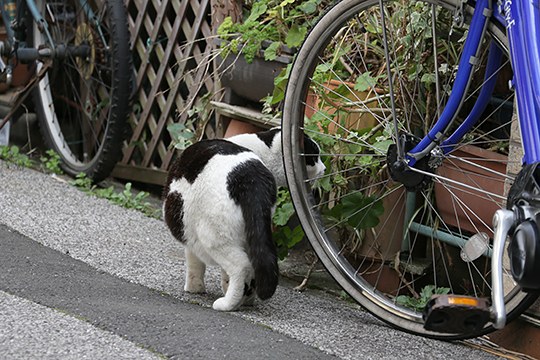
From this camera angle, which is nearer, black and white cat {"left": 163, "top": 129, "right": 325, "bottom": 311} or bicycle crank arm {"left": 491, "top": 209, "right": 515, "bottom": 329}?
bicycle crank arm {"left": 491, "top": 209, "right": 515, "bottom": 329}

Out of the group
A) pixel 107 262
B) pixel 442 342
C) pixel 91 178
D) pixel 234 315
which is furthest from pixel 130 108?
pixel 442 342

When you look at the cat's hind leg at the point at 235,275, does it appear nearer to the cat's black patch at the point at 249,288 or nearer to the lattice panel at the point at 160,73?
the cat's black patch at the point at 249,288

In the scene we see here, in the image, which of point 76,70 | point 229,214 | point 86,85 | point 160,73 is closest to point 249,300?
point 229,214

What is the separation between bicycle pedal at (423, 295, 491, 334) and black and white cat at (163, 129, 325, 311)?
798 millimetres

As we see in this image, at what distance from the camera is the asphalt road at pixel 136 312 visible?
10.3 ft

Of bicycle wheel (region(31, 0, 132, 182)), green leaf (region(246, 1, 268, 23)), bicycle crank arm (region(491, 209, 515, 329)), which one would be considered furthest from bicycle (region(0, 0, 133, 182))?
bicycle crank arm (region(491, 209, 515, 329))

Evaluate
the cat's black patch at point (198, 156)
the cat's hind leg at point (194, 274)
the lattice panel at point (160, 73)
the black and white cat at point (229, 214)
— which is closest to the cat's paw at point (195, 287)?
the cat's hind leg at point (194, 274)

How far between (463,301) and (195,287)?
1.34 meters

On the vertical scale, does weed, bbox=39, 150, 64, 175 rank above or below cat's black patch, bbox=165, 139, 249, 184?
below

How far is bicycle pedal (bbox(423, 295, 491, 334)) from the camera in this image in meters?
2.75

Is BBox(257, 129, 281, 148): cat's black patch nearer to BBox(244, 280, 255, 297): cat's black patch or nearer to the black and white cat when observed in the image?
the black and white cat

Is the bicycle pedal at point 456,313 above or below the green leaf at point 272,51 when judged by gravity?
below

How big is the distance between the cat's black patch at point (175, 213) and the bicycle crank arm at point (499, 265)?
3.92 ft

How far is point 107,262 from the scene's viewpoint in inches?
165
